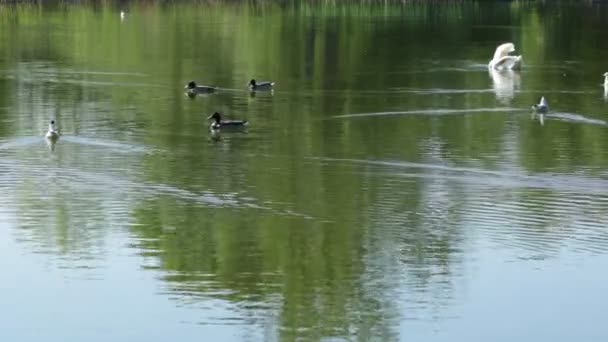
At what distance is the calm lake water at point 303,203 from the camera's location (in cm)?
1795

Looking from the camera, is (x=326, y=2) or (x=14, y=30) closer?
(x=14, y=30)

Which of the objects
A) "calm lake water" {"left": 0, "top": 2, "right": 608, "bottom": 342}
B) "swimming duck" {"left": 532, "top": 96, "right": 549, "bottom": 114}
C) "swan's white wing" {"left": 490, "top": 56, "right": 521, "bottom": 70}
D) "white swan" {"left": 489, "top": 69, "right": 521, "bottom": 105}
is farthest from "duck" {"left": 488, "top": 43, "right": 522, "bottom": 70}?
"swimming duck" {"left": 532, "top": 96, "right": 549, "bottom": 114}

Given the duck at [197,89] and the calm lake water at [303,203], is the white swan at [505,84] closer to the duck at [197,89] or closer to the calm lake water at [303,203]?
the calm lake water at [303,203]

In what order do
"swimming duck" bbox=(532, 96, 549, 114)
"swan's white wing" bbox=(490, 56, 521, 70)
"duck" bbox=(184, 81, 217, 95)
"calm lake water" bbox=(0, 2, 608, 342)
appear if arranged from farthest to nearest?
"swan's white wing" bbox=(490, 56, 521, 70) < "duck" bbox=(184, 81, 217, 95) < "swimming duck" bbox=(532, 96, 549, 114) < "calm lake water" bbox=(0, 2, 608, 342)

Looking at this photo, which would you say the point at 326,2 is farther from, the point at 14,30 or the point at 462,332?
the point at 462,332

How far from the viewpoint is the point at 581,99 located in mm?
39438

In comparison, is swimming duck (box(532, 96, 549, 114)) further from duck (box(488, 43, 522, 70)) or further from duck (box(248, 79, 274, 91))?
duck (box(488, 43, 522, 70))

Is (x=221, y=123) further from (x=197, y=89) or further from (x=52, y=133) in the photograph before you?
(x=197, y=89)

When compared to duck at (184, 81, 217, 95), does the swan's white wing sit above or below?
above

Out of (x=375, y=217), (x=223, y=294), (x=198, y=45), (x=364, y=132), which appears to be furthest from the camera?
(x=198, y=45)

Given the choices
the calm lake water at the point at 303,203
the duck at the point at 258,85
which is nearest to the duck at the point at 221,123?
the calm lake water at the point at 303,203

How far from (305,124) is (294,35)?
87.0 ft

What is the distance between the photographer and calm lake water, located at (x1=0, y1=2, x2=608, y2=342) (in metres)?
18.0

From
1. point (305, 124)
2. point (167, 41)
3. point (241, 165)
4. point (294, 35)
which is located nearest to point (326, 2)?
point (294, 35)
